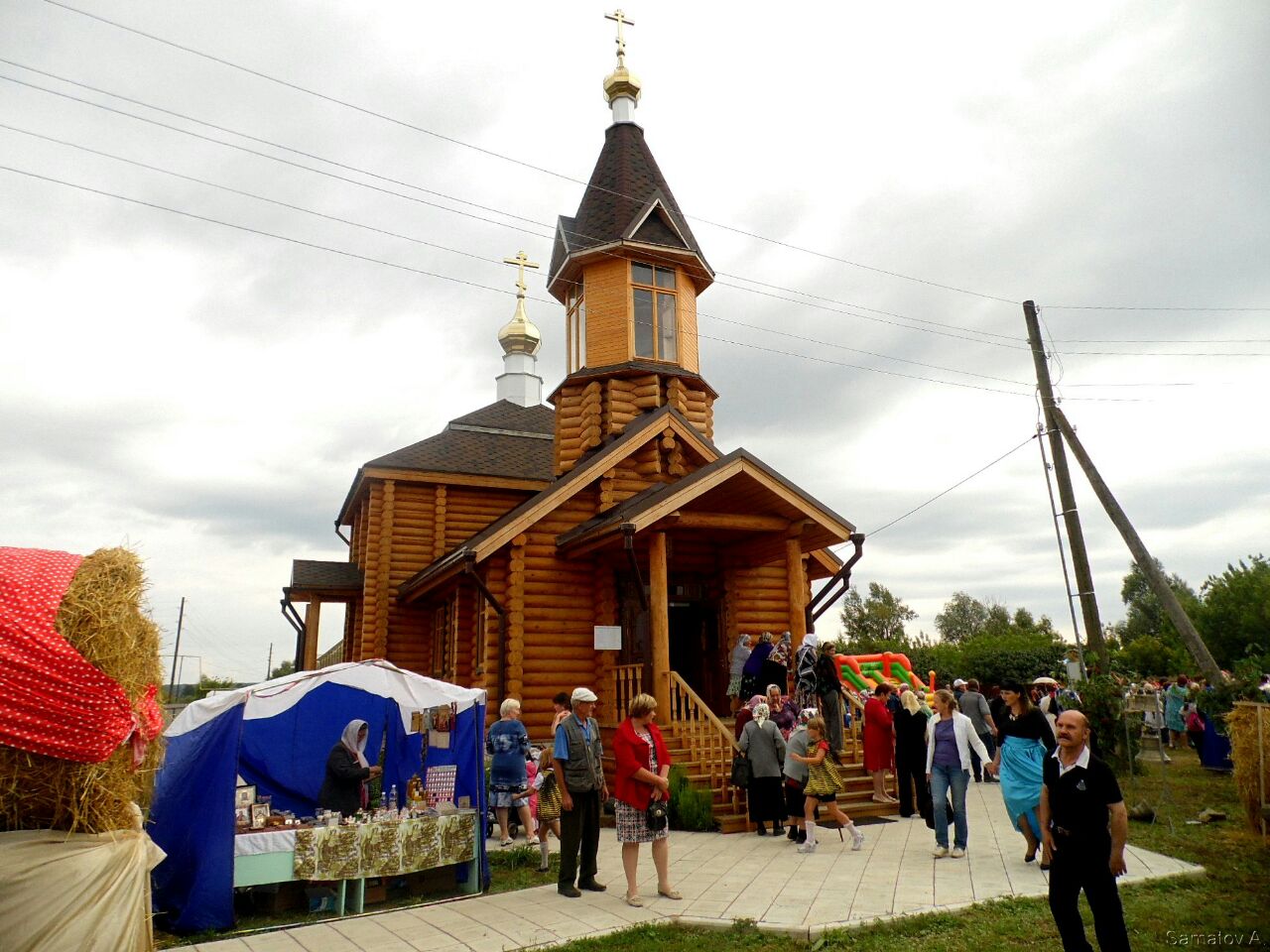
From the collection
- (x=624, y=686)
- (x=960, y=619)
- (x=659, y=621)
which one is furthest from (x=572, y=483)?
(x=960, y=619)

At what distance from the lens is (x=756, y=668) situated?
1212 cm

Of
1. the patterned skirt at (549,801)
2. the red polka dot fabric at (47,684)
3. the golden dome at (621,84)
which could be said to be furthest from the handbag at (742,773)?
the golden dome at (621,84)

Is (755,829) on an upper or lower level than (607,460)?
lower

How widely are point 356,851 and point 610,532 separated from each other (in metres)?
5.96

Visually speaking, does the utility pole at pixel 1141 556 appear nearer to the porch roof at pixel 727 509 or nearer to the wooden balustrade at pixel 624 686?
the porch roof at pixel 727 509

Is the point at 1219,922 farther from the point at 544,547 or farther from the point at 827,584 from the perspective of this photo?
the point at 544,547

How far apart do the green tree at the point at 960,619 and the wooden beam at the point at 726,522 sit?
6226 centimetres

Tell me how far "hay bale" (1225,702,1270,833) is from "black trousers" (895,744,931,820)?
132 inches

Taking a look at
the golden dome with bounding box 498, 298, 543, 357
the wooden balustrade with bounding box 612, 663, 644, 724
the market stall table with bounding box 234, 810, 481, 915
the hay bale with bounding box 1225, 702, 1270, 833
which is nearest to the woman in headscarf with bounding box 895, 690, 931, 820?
the hay bale with bounding box 1225, 702, 1270, 833

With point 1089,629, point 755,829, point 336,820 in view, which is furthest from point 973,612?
point 336,820

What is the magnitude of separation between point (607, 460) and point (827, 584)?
4.39 meters

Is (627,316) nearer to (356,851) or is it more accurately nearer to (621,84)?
(621,84)

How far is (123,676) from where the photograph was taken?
4.27 meters

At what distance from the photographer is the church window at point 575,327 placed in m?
17.6
